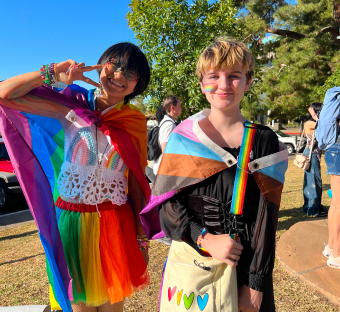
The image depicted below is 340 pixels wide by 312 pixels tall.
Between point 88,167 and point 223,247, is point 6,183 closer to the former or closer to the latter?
point 88,167

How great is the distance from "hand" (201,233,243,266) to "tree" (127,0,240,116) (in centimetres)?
A: 476

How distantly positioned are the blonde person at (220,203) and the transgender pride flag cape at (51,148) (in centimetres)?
50

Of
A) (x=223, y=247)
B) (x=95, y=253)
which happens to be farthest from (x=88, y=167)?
(x=223, y=247)

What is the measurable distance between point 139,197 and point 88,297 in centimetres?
67

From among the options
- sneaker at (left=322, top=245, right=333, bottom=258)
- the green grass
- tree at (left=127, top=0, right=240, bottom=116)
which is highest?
tree at (left=127, top=0, right=240, bottom=116)

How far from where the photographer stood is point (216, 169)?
4.60 ft

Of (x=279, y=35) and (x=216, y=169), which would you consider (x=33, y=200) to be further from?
(x=279, y=35)

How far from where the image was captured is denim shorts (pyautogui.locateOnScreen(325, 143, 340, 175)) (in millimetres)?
3027

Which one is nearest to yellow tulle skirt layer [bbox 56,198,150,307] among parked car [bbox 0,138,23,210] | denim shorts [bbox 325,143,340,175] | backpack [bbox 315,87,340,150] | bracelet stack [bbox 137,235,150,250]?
bracelet stack [bbox 137,235,150,250]

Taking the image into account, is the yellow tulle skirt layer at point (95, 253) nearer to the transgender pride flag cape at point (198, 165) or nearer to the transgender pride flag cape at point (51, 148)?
the transgender pride flag cape at point (51, 148)

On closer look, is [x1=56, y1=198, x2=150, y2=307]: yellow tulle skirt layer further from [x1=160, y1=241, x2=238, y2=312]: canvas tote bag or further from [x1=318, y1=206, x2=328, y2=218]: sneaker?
[x1=318, y1=206, x2=328, y2=218]: sneaker

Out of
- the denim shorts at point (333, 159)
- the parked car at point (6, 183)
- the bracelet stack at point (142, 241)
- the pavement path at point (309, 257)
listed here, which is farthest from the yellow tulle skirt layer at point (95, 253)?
the parked car at point (6, 183)

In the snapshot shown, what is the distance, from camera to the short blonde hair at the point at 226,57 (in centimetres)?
144

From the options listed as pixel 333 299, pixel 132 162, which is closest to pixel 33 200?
pixel 132 162
